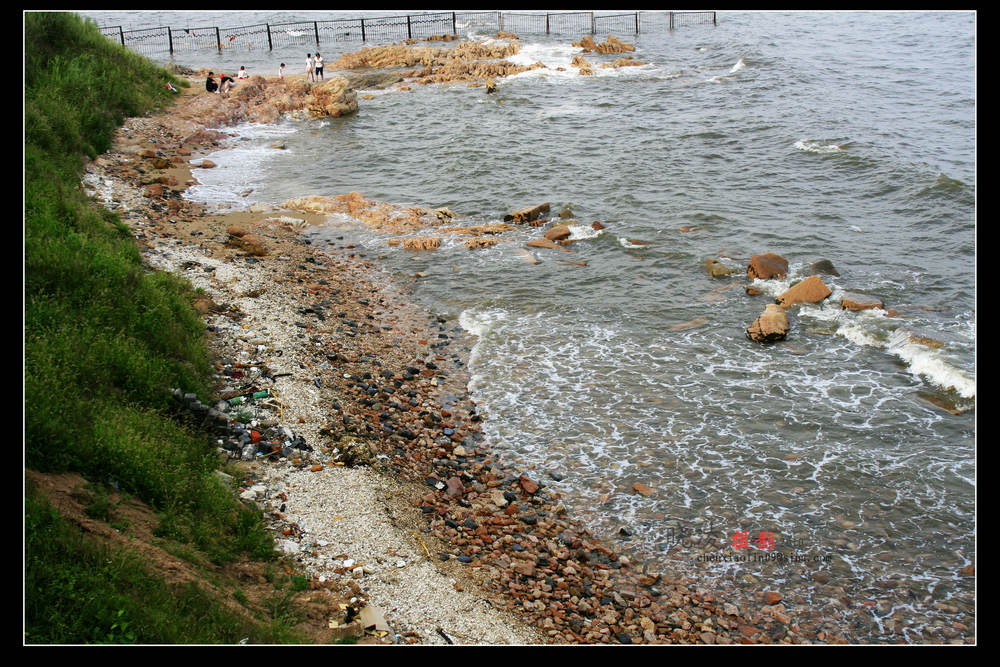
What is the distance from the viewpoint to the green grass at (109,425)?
601 cm

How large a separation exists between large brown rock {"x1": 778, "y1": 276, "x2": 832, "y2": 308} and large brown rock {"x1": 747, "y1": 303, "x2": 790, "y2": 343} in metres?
1.21

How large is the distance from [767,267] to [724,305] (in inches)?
82.8

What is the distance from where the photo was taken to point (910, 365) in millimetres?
13578

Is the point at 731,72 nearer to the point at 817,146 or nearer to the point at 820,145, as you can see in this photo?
the point at 820,145

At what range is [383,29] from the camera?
2299 inches

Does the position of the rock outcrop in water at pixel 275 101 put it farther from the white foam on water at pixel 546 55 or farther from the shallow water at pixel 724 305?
the white foam on water at pixel 546 55

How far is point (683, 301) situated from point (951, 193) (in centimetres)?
1189

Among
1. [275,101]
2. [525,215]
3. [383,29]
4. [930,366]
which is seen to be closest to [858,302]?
[930,366]

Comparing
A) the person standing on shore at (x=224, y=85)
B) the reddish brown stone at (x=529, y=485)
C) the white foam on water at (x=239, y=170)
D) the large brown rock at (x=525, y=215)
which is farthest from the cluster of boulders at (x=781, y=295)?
the person standing on shore at (x=224, y=85)

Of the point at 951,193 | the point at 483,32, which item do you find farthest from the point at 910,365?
the point at 483,32

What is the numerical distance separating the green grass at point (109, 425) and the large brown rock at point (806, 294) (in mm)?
12650

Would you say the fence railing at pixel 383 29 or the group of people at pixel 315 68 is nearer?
the group of people at pixel 315 68

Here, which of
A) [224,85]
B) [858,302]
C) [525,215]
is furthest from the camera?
[224,85]
